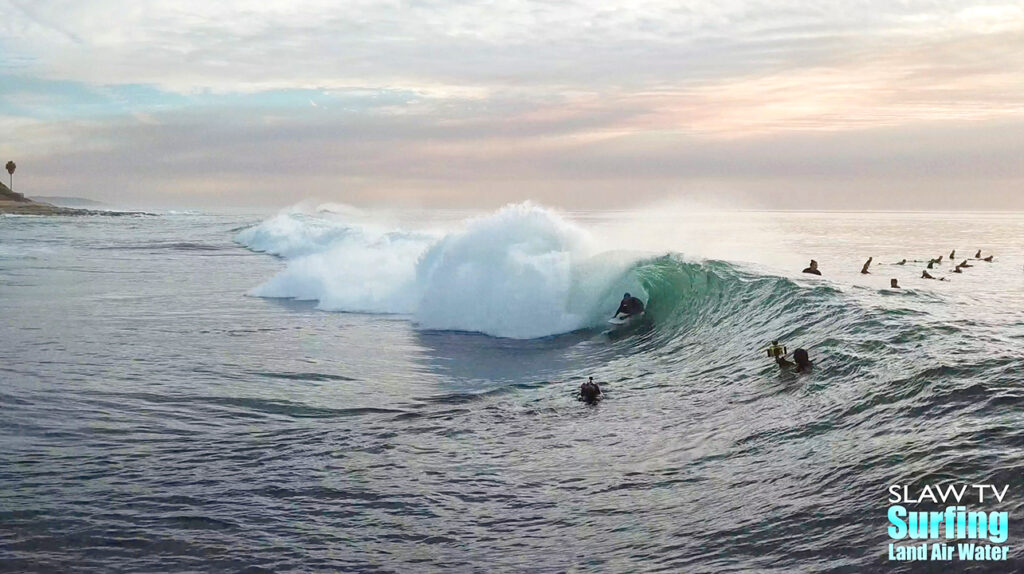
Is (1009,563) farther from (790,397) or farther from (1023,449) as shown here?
(790,397)

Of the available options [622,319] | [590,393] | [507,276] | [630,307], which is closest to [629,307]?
[630,307]

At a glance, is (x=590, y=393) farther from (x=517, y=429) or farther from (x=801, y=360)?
(x=801, y=360)

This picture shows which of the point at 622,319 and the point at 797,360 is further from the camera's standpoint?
the point at 622,319

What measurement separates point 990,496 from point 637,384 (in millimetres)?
6891

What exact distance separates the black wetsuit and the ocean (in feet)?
0.84

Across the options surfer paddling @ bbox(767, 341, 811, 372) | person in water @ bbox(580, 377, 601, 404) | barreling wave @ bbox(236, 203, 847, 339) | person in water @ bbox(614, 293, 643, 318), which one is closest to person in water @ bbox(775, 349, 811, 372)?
surfer paddling @ bbox(767, 341, 811, 372)

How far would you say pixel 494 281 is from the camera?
66.3 feet

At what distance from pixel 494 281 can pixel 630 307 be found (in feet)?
12.0

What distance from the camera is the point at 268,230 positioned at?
58406 mm

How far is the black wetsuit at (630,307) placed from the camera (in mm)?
18344

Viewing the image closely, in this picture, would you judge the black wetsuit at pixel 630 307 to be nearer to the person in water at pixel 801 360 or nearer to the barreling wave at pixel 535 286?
Result: the barreling wave at pixel 535 286

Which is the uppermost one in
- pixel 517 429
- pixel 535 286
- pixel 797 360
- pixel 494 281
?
pixel 494 281

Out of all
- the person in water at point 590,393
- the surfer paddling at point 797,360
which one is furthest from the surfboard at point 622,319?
the surfer paddling at point 797,360

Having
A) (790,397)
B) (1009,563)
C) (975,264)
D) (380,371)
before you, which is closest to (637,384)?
(790,397)
